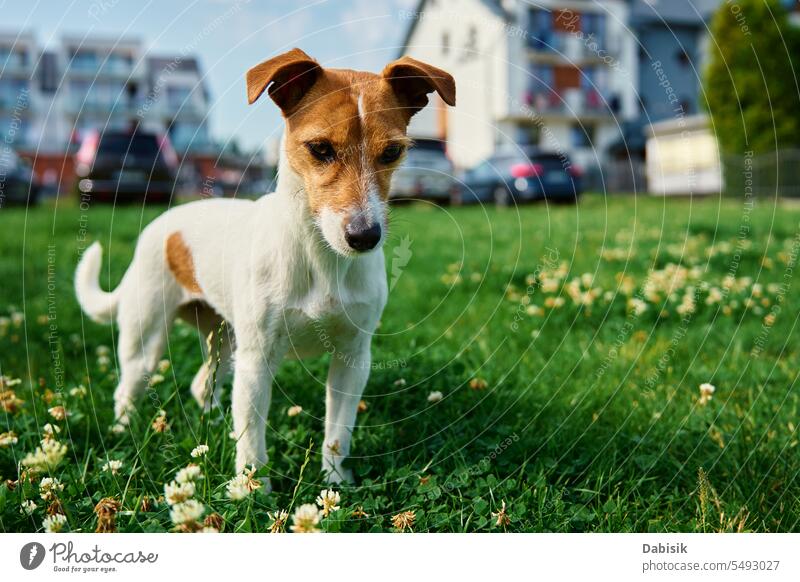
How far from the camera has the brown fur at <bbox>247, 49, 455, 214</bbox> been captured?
2.45 meters

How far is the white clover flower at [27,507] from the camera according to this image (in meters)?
2.49

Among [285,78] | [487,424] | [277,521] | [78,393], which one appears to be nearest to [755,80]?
[487,424]

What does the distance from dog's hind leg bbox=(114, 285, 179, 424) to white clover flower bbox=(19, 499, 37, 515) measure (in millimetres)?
962

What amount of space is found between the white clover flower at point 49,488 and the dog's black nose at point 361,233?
1.32 m

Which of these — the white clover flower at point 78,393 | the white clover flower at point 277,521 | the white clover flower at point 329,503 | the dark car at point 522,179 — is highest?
the dark car at point 522,179

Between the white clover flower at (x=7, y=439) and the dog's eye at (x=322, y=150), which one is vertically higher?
the dog's eye at (x=322, y=150)

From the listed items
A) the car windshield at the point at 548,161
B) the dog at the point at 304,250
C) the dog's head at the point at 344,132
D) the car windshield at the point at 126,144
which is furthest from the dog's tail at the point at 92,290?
the car windshield at the point at 548,161

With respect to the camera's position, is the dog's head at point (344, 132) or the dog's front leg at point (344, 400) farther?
the dog's front leg at point (344, 400)

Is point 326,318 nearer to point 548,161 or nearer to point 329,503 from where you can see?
point 329,503

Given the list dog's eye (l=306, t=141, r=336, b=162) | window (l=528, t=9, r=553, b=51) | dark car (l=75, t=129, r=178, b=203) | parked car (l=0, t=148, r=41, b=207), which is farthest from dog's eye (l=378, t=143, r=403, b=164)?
window (l=528, t=9, r=553, b=51)

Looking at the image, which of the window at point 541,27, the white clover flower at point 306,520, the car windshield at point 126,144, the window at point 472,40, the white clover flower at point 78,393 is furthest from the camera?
the window at point 541,27

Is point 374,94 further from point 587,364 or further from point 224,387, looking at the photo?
point 587,364

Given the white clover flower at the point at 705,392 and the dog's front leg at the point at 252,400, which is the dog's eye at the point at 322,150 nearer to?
the dog's front leg at the point at 252,400

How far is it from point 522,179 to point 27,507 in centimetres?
1322
